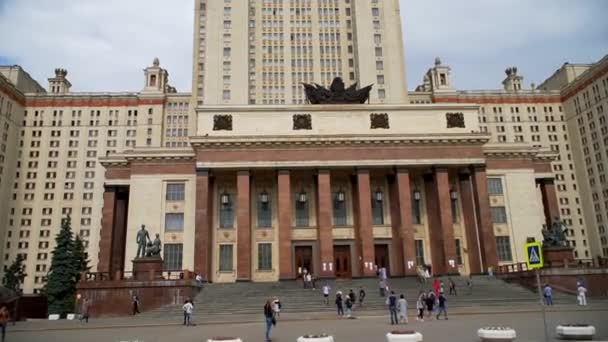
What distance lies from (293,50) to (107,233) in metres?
44.3

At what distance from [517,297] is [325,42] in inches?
2195

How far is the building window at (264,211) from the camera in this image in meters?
44.9

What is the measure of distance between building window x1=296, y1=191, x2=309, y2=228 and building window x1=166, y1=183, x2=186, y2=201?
1046cm

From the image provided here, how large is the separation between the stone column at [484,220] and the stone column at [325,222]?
41.5 feet

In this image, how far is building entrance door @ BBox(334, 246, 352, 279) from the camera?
43750 mm

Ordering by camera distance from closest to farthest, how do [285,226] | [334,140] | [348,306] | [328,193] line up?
[348,306]
[285,226]
[328,193]
[334,140]

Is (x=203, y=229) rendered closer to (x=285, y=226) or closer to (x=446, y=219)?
(x=285, y=226)

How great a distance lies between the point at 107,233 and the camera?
4500 cm

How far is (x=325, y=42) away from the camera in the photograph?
79.4 m

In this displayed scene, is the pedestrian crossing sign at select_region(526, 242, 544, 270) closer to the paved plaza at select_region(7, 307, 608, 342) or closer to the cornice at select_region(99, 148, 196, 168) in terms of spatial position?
the paved plaza at select_region(7, 307, 608, 342)

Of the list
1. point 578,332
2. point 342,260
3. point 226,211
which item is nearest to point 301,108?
point 226,211

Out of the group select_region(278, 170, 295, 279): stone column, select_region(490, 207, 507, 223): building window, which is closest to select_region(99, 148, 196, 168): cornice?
select_region(278, 170, 295, 279): stone column

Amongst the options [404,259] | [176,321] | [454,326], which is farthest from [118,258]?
[454,326]

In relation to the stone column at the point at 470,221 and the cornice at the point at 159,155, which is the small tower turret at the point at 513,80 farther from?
the cornice at the point at 159,155
